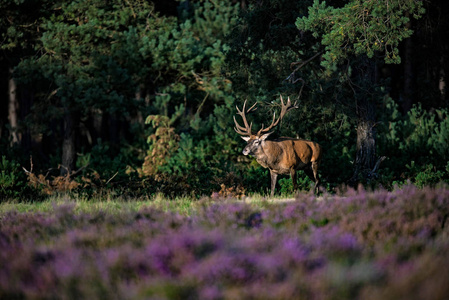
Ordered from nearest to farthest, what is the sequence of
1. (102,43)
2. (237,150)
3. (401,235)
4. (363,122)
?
1. (401,235)
2. (363,122)
3. (237,150)
4. (102,43)

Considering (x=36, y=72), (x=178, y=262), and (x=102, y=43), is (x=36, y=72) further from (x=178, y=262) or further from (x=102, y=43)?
(x=178, y=262)

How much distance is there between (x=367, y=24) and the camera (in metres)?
11.0

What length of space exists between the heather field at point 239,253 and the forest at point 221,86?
15.9 ft

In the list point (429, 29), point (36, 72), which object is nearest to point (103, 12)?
point (36, 72)

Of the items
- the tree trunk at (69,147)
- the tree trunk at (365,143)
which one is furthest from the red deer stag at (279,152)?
the tree trunk at (69,147)

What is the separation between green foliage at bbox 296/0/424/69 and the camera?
10680 millimetres

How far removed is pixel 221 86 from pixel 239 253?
13.3 meters

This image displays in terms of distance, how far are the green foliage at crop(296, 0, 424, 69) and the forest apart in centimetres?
3

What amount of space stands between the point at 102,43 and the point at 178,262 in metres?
13.5

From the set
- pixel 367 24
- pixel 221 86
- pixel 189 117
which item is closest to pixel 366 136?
pixel 367 24

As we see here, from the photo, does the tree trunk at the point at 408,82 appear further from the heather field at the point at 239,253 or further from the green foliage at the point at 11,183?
the heather field at the point at 239,253

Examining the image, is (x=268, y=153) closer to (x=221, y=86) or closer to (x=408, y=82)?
(x=221, y=86)

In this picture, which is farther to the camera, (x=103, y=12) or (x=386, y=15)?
(x=103, y=12)

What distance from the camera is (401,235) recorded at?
6.61 meters
